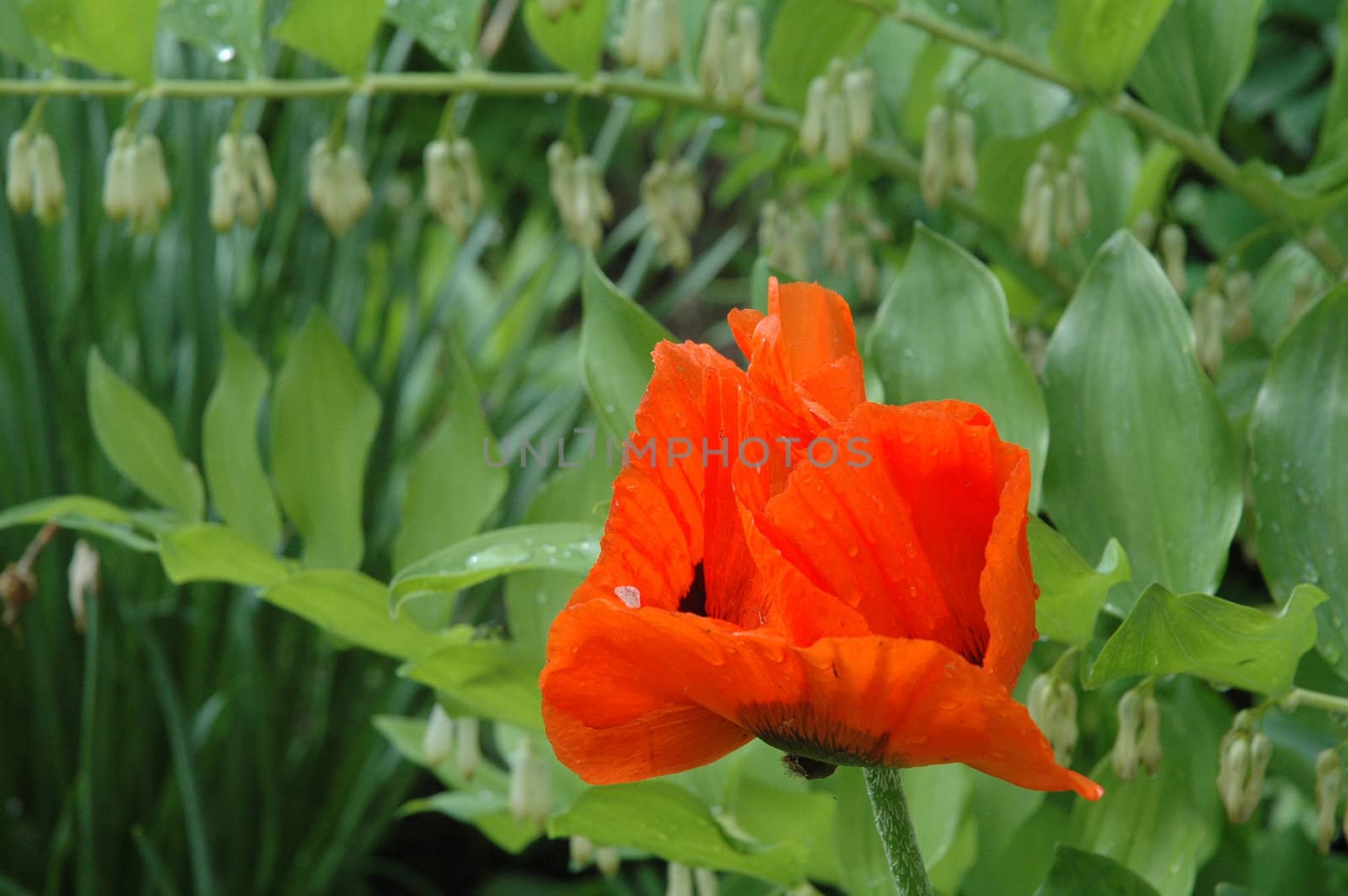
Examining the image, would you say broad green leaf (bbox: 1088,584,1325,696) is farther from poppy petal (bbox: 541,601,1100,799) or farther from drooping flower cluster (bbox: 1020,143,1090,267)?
drooping flower cluster (bbox: 1020,143,1090,267)

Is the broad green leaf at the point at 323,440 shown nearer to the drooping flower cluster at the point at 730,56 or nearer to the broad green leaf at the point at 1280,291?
the drooping flower cluster at the point at 730,56

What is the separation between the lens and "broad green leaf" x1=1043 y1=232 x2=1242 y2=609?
39 centimetres

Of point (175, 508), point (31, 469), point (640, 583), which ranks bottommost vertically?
point (31, 469)

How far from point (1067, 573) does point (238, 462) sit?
1.05ft

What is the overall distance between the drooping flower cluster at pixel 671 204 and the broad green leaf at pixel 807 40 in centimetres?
7

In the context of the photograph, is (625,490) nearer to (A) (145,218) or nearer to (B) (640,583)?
(B) (640,583)

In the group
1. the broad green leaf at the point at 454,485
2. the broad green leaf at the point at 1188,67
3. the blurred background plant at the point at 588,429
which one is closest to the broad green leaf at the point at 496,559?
the blurred background plant at the point at 588,429

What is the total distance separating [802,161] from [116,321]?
0.52 metres

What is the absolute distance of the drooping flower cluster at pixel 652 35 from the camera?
1.75ft

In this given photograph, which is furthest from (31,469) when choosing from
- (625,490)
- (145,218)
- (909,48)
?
(625,490)

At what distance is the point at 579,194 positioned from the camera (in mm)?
606

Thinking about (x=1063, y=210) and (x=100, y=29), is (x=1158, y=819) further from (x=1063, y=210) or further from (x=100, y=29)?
(x=100, y=29)

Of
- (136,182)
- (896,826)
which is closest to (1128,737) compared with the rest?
(896,826)

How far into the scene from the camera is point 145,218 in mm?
583
